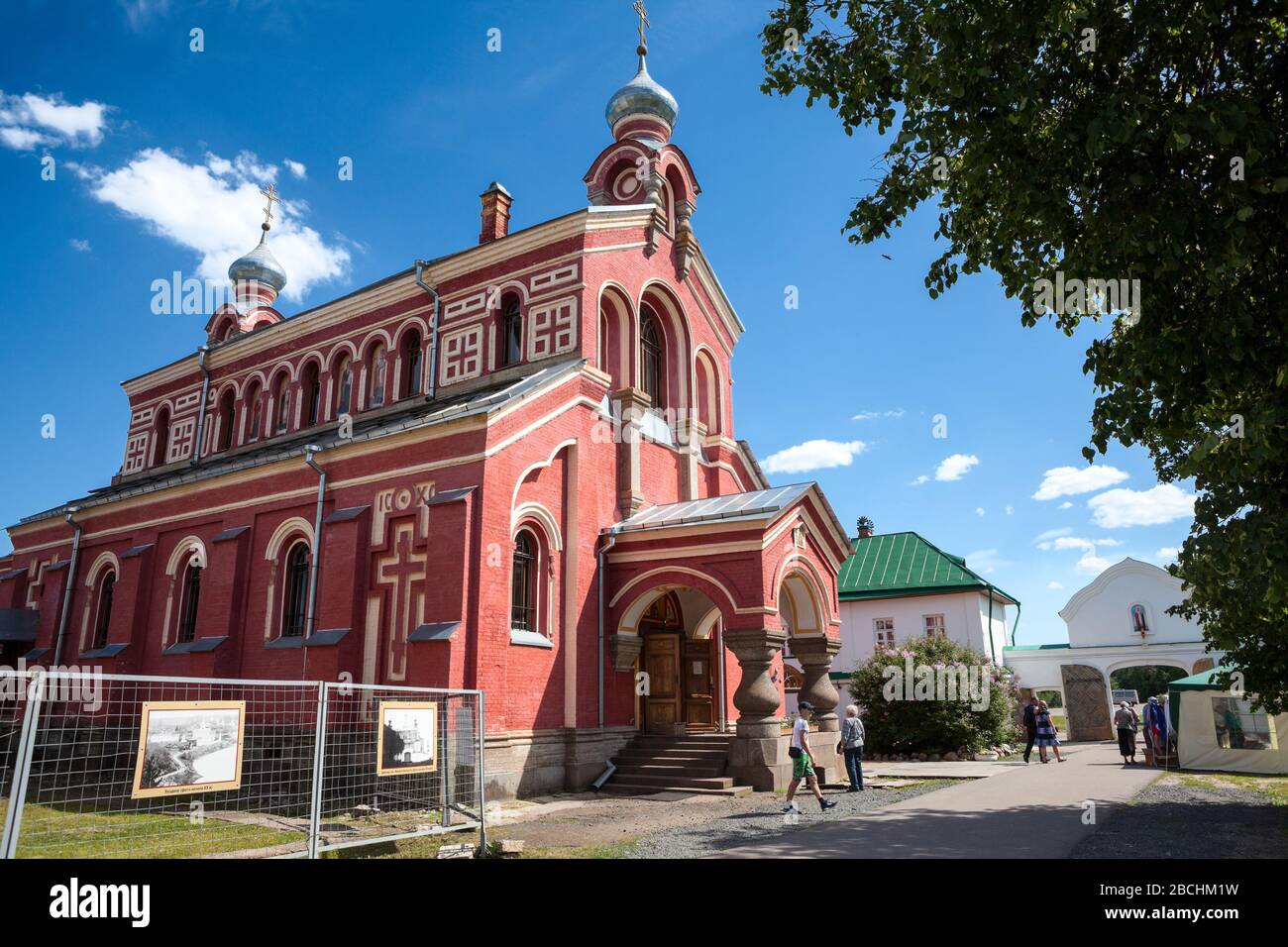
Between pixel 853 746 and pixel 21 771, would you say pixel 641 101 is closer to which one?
pixel 853 746

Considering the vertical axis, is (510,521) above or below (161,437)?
below

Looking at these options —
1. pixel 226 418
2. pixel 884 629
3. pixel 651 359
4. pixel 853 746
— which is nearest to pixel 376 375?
pixel 226 418

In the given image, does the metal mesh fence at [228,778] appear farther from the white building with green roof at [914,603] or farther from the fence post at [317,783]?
the white building with green roof at [914,603]

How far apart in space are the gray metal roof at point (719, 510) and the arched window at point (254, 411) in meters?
12.5

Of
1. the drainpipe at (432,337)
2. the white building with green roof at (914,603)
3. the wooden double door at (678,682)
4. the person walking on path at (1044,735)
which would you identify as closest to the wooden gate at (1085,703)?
the white building with green roof at (914,603)

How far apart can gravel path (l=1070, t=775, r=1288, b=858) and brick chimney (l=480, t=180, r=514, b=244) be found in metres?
17.7

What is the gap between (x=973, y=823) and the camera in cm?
1010

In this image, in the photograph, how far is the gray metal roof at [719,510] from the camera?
589 inches

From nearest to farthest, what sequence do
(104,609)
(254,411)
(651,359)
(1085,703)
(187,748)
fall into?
(187,748) < (651,359) < (104,609) < (254,411) < (1085,703)

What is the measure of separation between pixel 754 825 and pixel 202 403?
2183 cm

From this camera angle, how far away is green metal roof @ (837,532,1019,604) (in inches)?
1206

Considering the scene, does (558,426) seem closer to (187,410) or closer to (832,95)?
(832,95)

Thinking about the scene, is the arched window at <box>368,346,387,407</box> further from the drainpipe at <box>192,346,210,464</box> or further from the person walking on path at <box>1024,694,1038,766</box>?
the person walking on path at <box>1024,694,1038,766</box>
